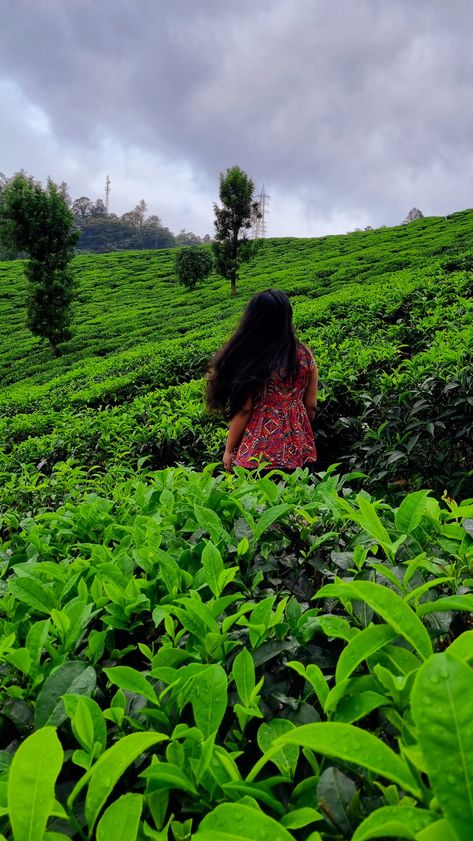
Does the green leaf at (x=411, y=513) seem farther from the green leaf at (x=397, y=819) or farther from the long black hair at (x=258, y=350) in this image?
the long black hair at (x=258, y=350)

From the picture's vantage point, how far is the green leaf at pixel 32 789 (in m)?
0.51

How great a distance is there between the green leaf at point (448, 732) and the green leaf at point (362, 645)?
8.5 inches

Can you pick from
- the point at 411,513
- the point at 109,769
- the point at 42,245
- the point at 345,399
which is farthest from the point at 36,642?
the point at 42,245

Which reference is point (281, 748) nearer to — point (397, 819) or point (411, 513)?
point (397, 819)

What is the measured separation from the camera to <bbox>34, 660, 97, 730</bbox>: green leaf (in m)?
0.75

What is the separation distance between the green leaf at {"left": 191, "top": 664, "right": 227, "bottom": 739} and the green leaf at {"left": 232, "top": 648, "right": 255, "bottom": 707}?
0.13 feet

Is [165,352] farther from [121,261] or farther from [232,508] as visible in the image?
[121,261]

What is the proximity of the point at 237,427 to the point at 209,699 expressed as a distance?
2.24m

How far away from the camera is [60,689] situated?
30.5 inches

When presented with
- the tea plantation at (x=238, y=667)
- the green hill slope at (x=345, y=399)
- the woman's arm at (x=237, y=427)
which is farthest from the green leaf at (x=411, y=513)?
the woman's arm at (x=237, y=427)

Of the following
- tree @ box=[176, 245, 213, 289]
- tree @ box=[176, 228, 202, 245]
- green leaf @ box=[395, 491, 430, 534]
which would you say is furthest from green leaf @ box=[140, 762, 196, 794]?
tree @ box=[176, 228, 202, 245]

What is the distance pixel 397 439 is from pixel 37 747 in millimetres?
2563

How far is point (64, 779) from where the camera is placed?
71 centimetres

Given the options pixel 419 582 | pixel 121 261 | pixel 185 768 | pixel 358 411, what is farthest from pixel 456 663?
pixel 121 261
